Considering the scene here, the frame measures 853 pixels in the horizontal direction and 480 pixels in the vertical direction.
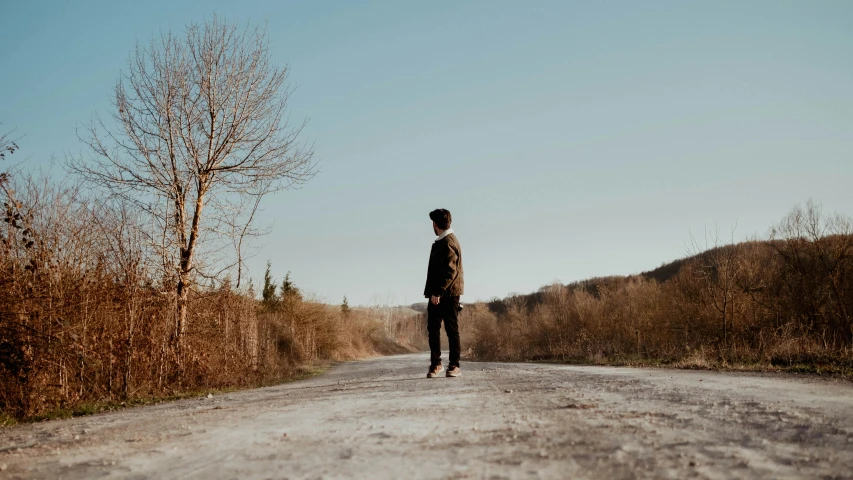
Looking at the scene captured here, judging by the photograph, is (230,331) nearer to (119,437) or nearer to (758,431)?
(119,437)

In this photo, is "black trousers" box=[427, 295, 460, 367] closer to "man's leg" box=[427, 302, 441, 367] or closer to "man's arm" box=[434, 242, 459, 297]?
"man's leg" box=[427, 302, 441, 367]

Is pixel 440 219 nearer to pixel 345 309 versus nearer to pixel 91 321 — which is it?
pixel 91 321

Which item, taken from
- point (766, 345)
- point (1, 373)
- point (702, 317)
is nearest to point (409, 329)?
point (702, 317)

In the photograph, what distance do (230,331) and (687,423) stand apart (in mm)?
12083

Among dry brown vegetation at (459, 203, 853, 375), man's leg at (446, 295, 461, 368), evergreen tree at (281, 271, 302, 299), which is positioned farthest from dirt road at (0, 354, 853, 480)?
evergreen tree at (281, 271, 302, 299)

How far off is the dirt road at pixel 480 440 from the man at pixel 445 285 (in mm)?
2927

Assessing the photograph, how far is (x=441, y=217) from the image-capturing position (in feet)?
28.0

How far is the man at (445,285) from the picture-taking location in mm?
8234

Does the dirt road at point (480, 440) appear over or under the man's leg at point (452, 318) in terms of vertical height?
under

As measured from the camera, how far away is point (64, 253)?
8.53m

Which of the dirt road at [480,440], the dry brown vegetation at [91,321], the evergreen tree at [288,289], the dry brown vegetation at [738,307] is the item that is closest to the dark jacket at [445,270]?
the dirt road at [480,440]

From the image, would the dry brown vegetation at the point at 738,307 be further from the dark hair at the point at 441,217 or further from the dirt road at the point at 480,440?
the dirt road at the point at 480,440

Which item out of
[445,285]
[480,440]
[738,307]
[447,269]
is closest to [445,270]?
[447,269]

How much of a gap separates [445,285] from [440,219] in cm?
104
